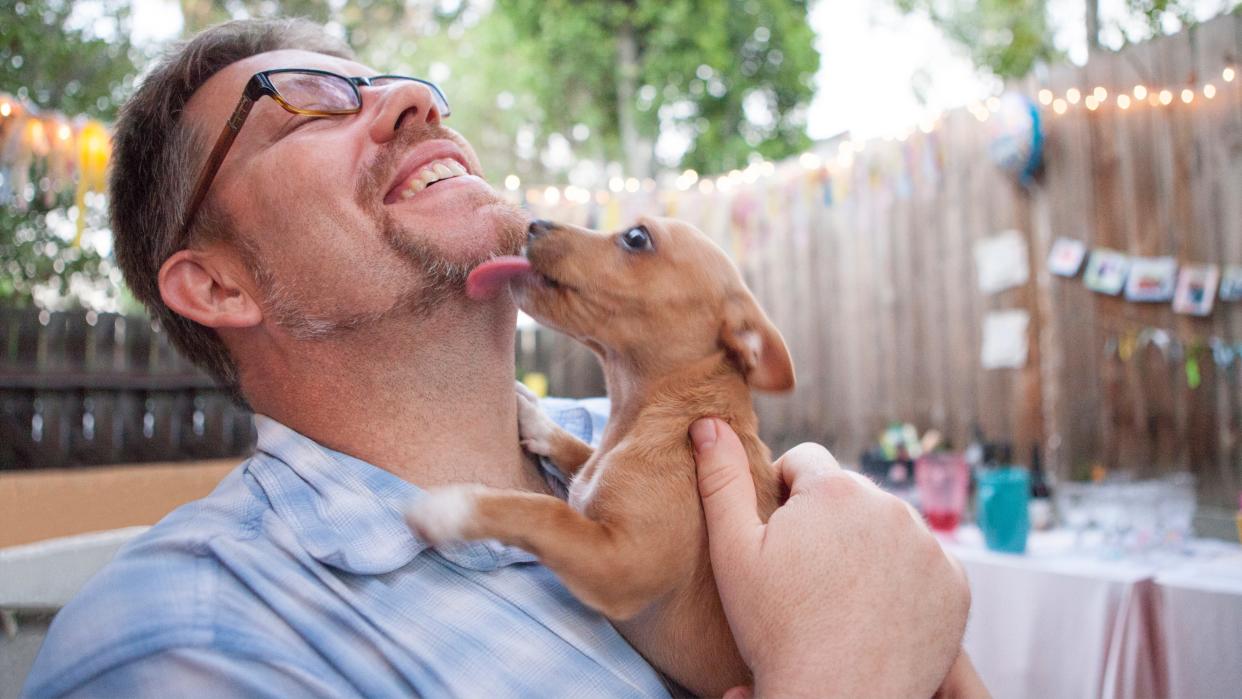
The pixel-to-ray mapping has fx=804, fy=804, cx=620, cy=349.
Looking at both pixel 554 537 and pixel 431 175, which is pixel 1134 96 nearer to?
pixel 431 175

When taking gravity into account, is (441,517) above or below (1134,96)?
below

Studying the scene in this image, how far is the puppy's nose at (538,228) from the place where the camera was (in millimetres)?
1612

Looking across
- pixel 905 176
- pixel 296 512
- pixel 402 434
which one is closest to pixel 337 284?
pixel 402 434

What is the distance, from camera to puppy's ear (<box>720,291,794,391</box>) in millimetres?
1647

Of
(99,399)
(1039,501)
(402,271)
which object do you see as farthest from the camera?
(99,399)

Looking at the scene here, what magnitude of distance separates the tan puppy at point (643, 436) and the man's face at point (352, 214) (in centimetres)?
10

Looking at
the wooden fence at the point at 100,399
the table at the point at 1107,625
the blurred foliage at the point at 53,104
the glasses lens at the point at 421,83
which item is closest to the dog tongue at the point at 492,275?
the glasses lens at the point at 421,83

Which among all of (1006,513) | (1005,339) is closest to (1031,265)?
(1005,339)

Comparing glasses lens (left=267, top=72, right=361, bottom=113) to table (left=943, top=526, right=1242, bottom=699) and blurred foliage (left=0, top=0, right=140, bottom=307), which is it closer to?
table (left=943, top=526, right=1242, bottom=699)

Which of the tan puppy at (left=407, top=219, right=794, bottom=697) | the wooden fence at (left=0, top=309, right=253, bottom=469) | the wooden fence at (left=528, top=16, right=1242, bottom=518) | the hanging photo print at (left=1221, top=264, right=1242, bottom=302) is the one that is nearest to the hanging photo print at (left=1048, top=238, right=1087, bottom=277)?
the wooden fence at (left=528, top=16, right=1242, bottom=518)

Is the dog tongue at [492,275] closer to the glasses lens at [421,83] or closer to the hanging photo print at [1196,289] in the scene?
the glasses lens at [421,83]

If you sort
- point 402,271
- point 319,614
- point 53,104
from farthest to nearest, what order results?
1. point 53,104
2. point 402,271
3. point 319,614

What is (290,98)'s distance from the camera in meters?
1.57

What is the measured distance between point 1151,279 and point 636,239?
382 cm
